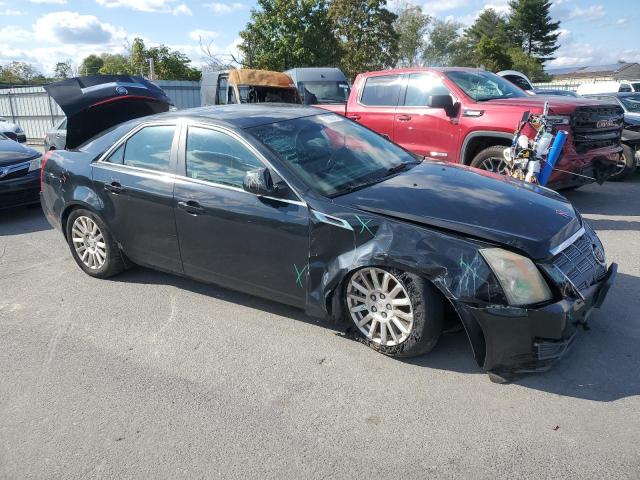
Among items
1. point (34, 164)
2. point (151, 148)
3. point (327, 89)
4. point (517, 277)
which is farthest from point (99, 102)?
point (327, 89)

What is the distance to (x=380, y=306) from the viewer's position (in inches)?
135

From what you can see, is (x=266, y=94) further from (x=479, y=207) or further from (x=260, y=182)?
(x=479, y=207)

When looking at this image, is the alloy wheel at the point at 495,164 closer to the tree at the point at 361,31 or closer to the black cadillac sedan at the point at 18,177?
the black cadillac sedan at the point at 18,177

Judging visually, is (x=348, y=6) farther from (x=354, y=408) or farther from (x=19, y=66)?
(x=19, y=66)

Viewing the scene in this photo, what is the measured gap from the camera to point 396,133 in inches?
311

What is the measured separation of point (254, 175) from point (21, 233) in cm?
505

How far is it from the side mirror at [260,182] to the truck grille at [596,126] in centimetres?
473

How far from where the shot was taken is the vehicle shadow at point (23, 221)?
731 centimetres

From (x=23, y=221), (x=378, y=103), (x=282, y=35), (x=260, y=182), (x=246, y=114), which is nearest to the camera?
(x=260, y=182)

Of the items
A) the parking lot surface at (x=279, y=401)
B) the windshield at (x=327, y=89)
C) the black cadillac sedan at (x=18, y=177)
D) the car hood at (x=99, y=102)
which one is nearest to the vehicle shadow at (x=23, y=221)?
the black cadillac sedan at (x=18, y=177)

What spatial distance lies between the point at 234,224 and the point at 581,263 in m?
2.37

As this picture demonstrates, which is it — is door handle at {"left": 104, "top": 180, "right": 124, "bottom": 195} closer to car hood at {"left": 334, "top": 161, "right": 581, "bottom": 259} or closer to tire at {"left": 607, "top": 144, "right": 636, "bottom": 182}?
car hood at {"left": 334, "top": 161, "right": 581, "bottom": 259}

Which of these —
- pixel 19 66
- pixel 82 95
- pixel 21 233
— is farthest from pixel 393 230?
pixel 19 66

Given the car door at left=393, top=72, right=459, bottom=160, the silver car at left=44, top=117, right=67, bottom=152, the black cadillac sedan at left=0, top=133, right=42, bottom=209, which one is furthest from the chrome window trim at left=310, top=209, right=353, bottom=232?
the silver car at left=44, top=117, right=67, bottom=152
